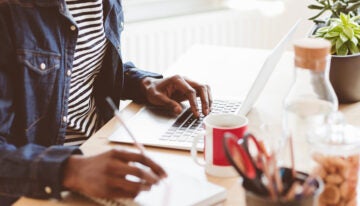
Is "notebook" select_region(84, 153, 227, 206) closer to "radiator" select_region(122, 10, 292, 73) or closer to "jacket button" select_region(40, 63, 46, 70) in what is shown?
"jacket button" select_region(40, 63, 46, 70)

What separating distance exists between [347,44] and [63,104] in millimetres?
652

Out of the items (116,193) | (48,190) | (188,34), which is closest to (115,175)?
(116,193)

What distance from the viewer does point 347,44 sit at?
1.46 m

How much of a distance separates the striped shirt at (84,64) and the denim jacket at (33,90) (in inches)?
3.5

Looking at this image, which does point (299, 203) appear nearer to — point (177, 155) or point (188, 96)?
point (177, 155)

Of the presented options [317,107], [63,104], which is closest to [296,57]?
[317,107]

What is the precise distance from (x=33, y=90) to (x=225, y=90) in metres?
0.50

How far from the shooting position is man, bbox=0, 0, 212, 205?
3.60 feet

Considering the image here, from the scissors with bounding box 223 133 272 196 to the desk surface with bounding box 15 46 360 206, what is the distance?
19 cm

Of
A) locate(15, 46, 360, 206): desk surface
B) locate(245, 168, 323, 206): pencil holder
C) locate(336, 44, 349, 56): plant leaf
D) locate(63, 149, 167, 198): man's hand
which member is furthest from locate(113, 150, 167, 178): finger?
locate(336, 44, 349, 56): plant leaf

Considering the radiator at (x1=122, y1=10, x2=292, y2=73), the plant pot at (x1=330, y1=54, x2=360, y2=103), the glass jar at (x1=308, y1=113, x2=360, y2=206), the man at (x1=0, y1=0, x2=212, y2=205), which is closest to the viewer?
the glass jar at (x1=308, y1=113, x2=360, y2=206)

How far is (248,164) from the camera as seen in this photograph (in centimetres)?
93

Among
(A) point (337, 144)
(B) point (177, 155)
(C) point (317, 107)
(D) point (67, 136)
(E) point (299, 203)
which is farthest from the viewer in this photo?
(D) point (67, 136)

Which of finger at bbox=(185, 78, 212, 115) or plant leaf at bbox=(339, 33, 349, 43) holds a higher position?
plant leaf at bbox=(339, 33, 349, 43)
